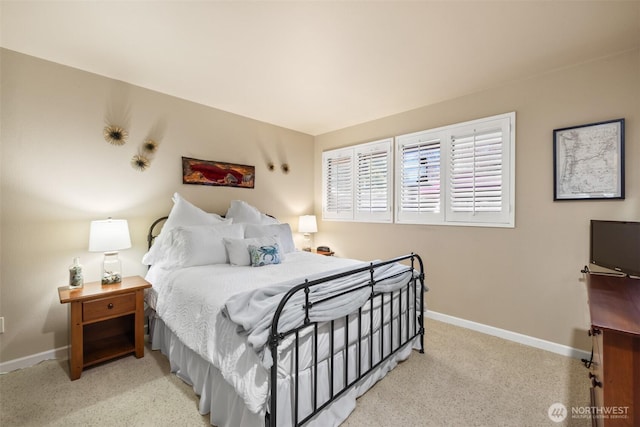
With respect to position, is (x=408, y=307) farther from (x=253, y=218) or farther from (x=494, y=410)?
(x=253, y=218)

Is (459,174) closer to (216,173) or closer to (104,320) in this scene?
(216,173)

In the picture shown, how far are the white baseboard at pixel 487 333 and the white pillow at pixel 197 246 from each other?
1252 mm

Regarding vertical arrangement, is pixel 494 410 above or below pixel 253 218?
below

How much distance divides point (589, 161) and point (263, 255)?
306 cm

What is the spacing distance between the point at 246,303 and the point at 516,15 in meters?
2.55

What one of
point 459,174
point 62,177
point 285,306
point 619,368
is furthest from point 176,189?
point 619,368

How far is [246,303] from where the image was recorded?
1559 mm

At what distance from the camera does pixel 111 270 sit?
2561 millimetres

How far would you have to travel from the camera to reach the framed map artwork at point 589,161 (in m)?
2.29

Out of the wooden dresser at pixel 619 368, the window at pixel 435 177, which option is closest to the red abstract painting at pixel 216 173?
the window at pixel 435 177

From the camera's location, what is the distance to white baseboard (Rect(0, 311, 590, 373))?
2322mm

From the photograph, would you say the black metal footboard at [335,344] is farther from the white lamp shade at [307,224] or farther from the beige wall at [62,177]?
the beige wall at [62,177]

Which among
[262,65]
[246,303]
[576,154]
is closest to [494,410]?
[246,303]

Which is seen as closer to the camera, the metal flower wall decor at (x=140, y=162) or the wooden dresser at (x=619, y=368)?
the wooden dresser at (x=619, y=368)
